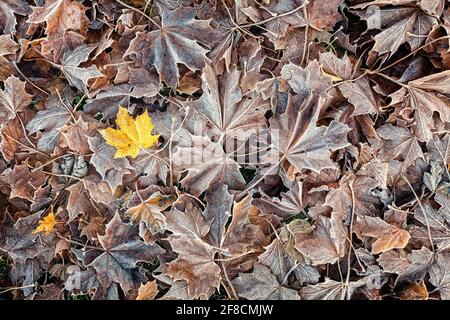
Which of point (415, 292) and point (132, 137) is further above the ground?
point (132, 137)

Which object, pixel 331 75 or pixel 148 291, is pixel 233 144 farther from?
pixel 148 291

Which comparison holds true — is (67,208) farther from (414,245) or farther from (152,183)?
(414,245)

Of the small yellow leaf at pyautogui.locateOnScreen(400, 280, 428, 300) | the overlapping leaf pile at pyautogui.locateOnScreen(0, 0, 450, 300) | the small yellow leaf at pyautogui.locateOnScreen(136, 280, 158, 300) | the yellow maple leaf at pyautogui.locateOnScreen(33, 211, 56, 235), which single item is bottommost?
the small yellow leaf at pyautogui.locateOnScreen(136, 280, 158, 300)

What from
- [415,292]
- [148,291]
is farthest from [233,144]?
[415,292]

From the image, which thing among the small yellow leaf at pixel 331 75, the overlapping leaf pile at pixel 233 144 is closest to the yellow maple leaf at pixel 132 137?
the overlapping leaf pile at pixel 233 144

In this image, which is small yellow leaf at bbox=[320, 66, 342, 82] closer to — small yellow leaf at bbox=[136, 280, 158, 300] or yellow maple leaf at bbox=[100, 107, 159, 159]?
yellow maple leaf at bbox=[100, 107, 159, 159]

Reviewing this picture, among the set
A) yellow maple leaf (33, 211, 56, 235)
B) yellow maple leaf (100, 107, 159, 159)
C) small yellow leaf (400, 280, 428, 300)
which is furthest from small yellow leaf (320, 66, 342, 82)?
yellow maple leaf (33, 211, 56, 235)

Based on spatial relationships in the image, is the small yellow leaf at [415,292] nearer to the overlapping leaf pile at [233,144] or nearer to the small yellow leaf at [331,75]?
the overlapping leaf pile at [233,144]
